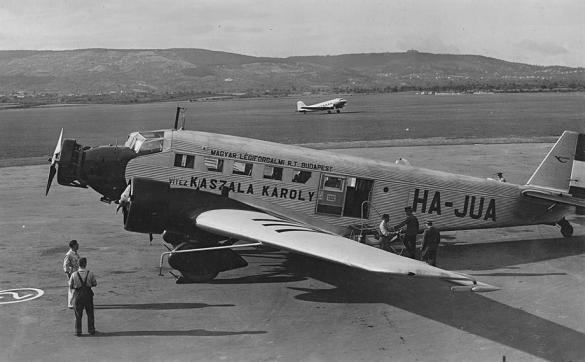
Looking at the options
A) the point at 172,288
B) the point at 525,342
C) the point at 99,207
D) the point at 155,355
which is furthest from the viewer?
the point at 99,207

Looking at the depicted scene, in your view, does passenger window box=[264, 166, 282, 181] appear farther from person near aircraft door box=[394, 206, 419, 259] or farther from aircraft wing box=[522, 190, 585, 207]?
aircraft wing box=[522, 190, 585, 207]

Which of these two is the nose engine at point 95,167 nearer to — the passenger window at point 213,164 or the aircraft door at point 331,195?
the passenger window at point 213,164

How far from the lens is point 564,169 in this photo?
17.5 metres

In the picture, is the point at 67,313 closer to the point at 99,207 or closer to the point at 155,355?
the point at 155,355

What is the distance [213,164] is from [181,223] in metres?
1.79

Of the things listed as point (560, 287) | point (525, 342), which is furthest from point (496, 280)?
point (525, 342)

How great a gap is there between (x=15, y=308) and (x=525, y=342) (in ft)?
33.2

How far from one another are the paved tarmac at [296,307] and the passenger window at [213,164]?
2.74 m

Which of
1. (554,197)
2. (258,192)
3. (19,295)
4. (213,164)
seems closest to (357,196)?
(258,192)

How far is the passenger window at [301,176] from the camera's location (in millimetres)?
15547

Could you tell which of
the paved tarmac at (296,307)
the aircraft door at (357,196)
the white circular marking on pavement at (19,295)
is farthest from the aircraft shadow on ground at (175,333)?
the aircraft door at (357,196)

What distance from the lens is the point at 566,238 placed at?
18.8m

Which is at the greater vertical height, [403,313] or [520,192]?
[520,192]

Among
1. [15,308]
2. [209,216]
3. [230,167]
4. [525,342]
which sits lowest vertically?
[15,308]
